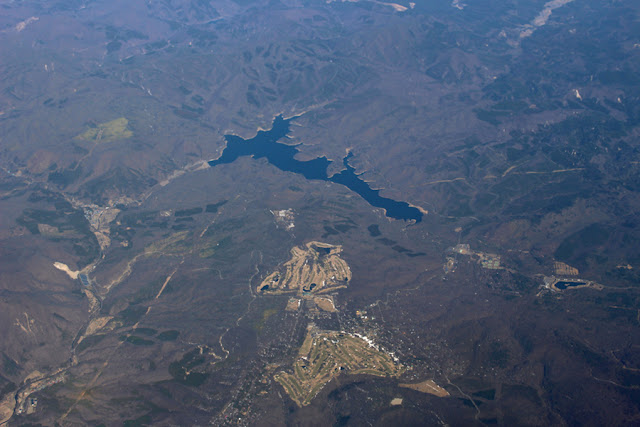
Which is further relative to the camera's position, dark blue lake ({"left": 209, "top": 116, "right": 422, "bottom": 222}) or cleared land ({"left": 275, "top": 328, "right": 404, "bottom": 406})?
dark blue lake ({"left": 209, "top": 116, "right": 422, "bottom": 222})

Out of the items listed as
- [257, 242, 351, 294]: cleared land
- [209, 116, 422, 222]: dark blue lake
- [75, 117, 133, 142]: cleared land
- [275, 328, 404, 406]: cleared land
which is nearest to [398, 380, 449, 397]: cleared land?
[275, 328, 404, 406]: cleared land

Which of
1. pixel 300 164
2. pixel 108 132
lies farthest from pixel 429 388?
pixel 108 132

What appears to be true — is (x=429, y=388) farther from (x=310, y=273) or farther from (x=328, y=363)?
(x=310, y=273)

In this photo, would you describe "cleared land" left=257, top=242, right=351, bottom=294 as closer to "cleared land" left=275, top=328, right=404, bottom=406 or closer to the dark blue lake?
"cleared land" left=275, top=328, right=404, bottom=406

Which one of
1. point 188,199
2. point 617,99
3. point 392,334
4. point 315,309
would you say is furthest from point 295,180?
point 617,99

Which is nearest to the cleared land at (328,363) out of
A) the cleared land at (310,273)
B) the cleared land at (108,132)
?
the cleared land at (310,273)
